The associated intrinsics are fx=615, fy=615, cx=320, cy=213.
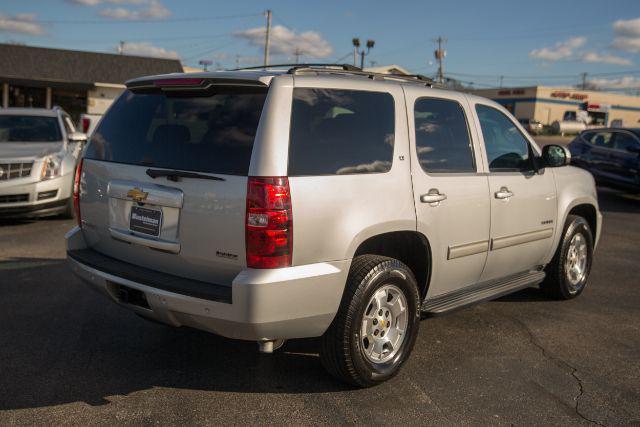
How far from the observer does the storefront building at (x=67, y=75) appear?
3553 cm

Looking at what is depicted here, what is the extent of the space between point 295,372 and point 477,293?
157 centimetres

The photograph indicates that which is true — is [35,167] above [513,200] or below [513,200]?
below

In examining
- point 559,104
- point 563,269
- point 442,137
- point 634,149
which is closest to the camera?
point 442,137

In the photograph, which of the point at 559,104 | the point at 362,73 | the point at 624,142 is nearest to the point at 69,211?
the point at 362,73

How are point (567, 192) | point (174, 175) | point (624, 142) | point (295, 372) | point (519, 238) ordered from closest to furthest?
point (174, 175) → point (295, 372) → point (519, 238) → point (567, 192) → point (624, 142)

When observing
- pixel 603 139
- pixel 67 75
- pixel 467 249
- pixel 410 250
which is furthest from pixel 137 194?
pixel 67 75

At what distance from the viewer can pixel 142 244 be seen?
12.0 ft

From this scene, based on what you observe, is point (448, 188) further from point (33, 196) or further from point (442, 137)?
point (33, 196)

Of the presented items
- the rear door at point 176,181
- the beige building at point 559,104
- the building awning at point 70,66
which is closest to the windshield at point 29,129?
the rear door at point 176,181

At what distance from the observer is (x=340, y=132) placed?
12.1 feet

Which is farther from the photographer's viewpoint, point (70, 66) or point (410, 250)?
point (70, 66)

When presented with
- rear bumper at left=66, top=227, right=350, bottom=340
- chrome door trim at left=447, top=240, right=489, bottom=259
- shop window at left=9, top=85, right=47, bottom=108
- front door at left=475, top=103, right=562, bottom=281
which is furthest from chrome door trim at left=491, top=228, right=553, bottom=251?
shop window at left=9, top=85, right=47, bottom=108

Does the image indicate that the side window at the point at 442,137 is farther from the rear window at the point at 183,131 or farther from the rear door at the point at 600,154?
the rear door at the point at 600,154

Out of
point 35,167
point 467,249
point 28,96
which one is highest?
point 28,96
